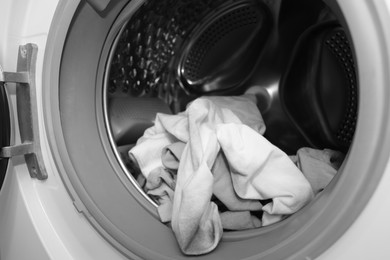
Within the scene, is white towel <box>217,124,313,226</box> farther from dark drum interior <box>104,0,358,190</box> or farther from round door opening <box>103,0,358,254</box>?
dark drum interior <box>104,0,358,190</box>

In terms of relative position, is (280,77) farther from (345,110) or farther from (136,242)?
(136,242)

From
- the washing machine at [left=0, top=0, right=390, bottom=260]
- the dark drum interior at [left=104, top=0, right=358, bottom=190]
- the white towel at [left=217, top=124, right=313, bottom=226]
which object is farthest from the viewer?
the dark drum interior at [left=104, top=0, right=358, bottom=190]

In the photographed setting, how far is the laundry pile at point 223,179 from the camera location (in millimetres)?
574

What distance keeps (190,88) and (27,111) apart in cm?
49

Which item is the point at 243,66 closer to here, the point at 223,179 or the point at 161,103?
the point at 161,103

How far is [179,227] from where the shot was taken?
58cm

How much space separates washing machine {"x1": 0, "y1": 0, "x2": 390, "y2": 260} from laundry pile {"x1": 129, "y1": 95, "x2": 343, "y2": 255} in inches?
1.3

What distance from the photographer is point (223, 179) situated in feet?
2.15

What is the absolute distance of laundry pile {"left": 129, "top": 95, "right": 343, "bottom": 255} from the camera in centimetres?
57

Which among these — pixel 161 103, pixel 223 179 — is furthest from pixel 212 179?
pixel 161 103

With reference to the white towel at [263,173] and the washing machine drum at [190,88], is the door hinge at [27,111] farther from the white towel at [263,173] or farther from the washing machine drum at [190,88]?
the white towel at [263,173]

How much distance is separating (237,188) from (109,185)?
10.3 inches

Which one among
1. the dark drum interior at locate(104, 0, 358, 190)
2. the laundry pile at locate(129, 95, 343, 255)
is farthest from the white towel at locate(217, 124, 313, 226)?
the dark drum interior at locate(104, 0, 358, 190)

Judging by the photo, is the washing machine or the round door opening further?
the round door opening
